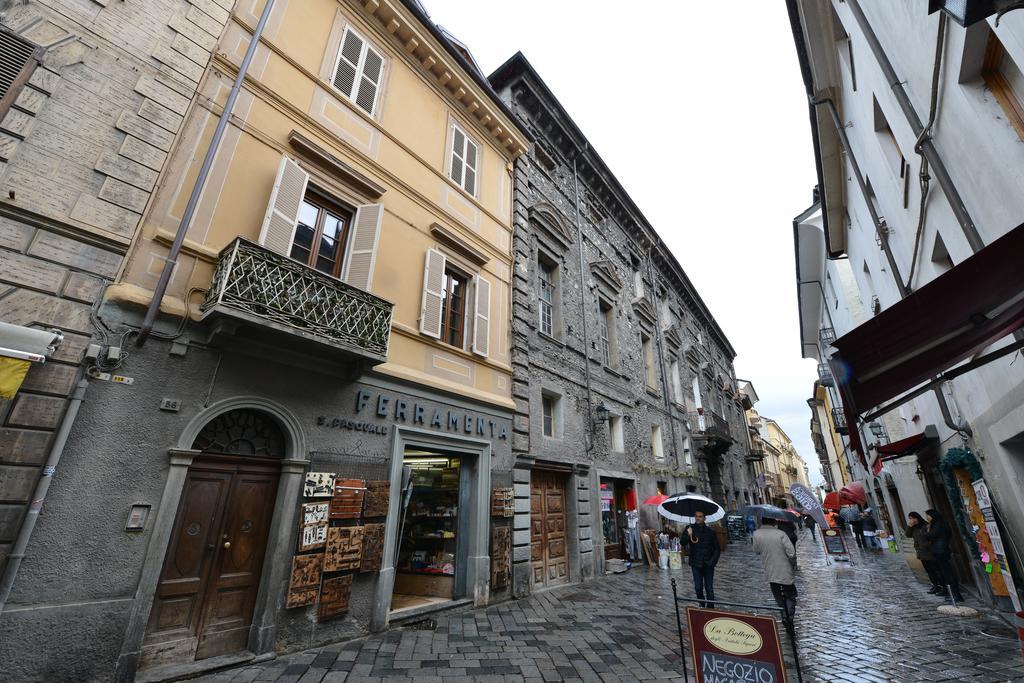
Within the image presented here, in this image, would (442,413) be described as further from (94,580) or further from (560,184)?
(560,184)

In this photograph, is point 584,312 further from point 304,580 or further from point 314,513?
point 304,580

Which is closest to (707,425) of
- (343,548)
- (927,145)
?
(927,145)

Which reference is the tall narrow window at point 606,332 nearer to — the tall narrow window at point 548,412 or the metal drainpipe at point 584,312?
the metal drainpipe at point 584,312

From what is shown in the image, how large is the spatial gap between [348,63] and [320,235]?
3670 millimetres

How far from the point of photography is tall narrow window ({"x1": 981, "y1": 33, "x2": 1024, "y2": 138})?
3305 millimetres

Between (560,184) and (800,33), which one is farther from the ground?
(560,184)

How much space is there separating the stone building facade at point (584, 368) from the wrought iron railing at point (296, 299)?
4.31 metres

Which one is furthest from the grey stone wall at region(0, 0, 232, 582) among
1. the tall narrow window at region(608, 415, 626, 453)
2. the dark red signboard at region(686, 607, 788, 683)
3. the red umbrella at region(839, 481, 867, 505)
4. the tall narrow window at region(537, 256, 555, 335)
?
the red umbrella at region(839, 481, 867, 505)

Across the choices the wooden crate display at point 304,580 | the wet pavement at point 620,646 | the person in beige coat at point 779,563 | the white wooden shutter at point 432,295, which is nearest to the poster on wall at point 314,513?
the wooden crate display at point 304,580

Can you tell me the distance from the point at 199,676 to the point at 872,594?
38.6ft

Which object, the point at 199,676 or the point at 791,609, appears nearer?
the point at 199,676

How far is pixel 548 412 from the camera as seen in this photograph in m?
11.2

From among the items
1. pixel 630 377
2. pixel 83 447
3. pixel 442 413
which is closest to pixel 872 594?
pixel 630 377

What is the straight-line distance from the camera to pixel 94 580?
163 inches
